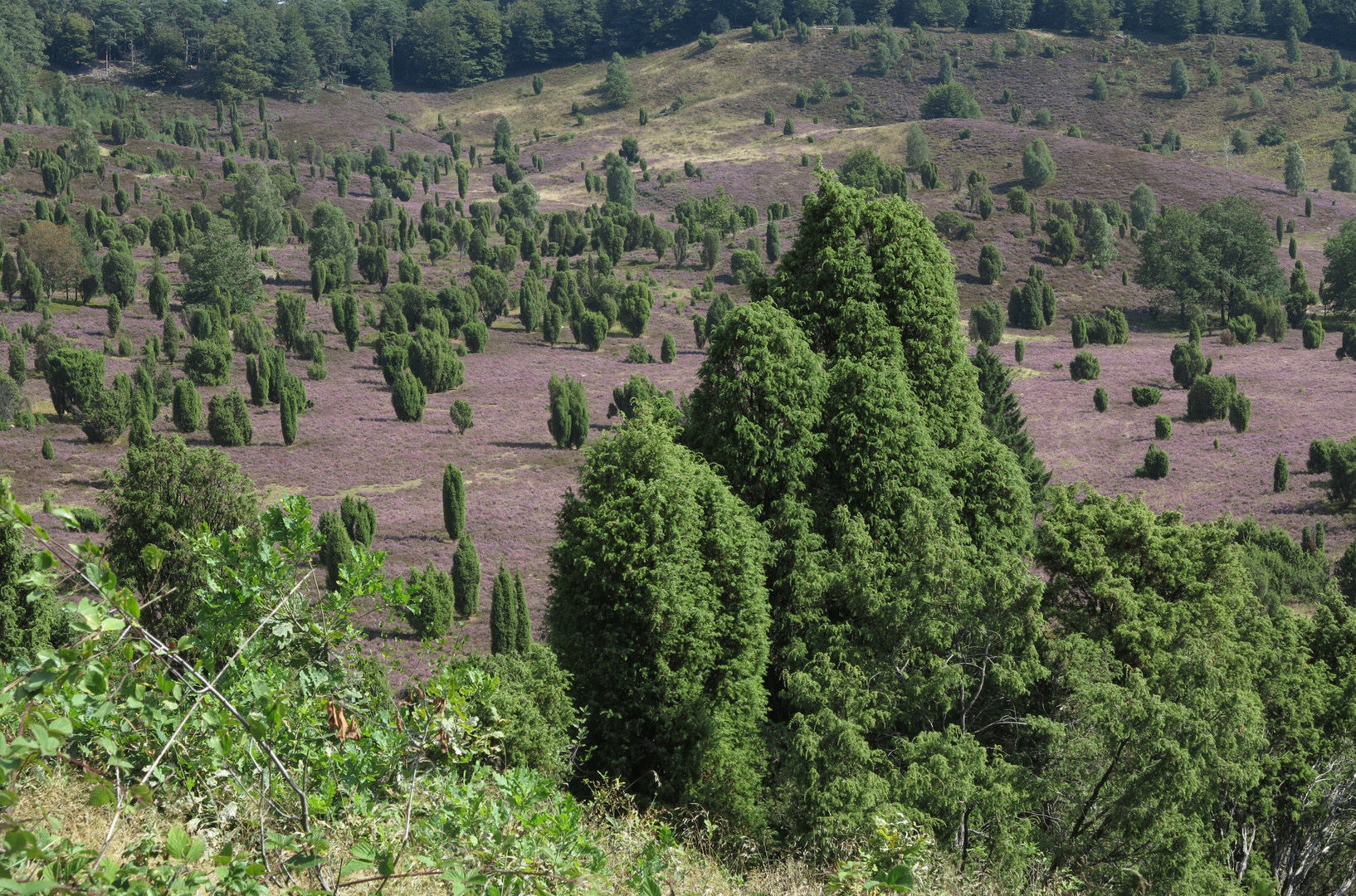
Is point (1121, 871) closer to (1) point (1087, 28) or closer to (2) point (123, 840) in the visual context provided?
(2) point (123, 840)

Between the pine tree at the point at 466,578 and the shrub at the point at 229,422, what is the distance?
66.2ft

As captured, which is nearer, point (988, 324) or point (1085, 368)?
point (1085, 368)

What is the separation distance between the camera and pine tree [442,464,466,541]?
142 feet

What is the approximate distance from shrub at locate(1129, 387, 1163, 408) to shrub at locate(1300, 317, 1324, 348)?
18.0 m

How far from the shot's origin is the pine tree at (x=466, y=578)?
37.5 metres

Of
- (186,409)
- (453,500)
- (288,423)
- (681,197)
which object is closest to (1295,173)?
(681,197)

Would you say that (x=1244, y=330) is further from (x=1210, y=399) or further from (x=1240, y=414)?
(x=1240, y=414)

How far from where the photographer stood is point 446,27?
182 meters

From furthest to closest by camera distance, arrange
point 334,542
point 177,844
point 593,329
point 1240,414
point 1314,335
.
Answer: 1. point 593,329
2. point 1314,335
3. point 1240,414
4. point 334,542
5. point 177,844

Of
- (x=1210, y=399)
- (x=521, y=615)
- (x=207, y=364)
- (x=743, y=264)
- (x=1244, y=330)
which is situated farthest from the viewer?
(x=743, y=264)

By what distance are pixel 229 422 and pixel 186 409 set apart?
2.59 meters

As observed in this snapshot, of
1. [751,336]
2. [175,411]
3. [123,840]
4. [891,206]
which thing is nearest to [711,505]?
[751,336]

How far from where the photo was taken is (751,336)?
1734 centimetres

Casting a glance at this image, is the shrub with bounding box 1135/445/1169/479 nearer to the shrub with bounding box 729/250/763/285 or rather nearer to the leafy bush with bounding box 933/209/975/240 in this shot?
the shrub with bounding box 729/250/763/285
